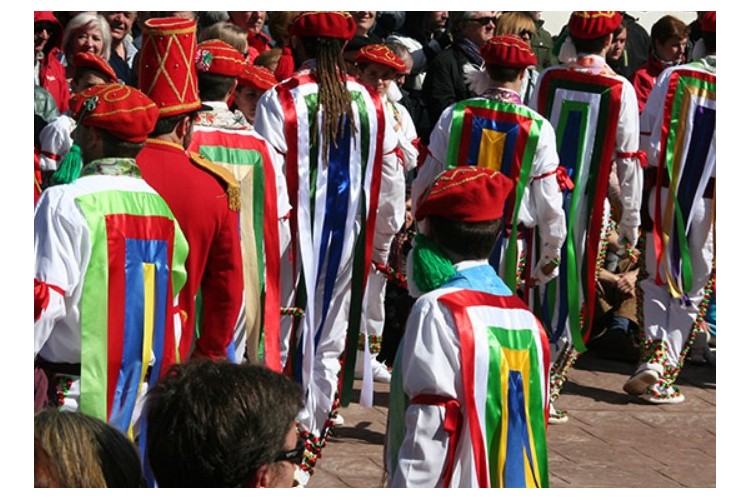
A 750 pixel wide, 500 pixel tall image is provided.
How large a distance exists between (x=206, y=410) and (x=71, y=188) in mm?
1751

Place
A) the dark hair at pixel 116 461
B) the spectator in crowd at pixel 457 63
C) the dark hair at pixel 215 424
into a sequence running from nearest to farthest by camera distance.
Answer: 1. the dark hair at pixel 215 424
2. the dark hair at pixel 116 461
3. the spectator in crowd at pixel 457 63

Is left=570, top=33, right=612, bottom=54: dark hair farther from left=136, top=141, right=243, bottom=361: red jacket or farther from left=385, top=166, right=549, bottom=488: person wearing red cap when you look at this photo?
left=385, top=166, right=549, bottom=488: person wearing red cap

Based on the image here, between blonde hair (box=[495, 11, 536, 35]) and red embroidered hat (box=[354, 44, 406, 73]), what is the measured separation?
164 cm

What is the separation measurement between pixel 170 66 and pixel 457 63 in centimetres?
462

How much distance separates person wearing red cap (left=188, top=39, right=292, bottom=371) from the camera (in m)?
6.03

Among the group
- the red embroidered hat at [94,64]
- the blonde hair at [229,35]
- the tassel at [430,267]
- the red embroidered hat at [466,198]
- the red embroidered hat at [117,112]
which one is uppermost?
the blonde hair at [229,35]

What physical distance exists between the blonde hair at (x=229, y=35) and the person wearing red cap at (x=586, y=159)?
158 centimetres

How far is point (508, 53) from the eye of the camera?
24.3 ft

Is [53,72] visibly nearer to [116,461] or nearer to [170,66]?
[170,66]

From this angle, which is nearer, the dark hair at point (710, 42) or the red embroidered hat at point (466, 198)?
the red embroidered hat at point (466, 198)

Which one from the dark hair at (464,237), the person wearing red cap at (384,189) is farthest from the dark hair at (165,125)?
the person wearing red cap at (384,189)

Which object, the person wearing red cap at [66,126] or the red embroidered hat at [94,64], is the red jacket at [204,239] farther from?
the red embroidered hat at [94,64]

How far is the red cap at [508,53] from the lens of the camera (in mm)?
7406

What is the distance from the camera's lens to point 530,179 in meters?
7.55
